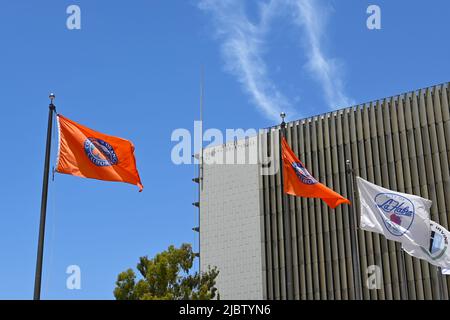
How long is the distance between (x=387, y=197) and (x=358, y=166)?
30242mm

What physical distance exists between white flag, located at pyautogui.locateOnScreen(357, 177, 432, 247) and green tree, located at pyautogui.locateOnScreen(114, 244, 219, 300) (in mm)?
14658

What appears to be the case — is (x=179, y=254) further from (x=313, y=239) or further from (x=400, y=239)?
(x=313, y=239)

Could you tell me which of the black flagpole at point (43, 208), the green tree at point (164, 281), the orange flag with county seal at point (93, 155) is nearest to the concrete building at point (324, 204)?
the green tree at point (164, 281)

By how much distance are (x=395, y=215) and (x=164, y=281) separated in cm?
1656

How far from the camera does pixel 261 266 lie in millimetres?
62188

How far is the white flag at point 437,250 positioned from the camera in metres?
28.5

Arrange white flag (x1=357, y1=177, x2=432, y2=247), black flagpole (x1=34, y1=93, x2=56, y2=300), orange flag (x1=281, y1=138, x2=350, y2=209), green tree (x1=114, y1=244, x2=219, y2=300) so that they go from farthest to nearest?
green tree (x1=114, y1=244, x2=219, y2=300) < white flag (x1=357, y1=177, x2=432, y2=247) < orange flag (x1=281, y1=138, x2=350, y2=209) < black flagpole (x1=34, y1=93, x2=56, y2=300)

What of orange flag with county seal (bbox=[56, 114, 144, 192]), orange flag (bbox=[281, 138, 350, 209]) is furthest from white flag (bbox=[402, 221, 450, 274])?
orange flag with county seal (bbox=[56, 114, 144, 192])

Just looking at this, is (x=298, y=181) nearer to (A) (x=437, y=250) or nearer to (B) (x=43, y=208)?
(A) (x=437, y=250)

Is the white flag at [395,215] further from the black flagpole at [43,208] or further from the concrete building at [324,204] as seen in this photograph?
the concrete building at [324,204]

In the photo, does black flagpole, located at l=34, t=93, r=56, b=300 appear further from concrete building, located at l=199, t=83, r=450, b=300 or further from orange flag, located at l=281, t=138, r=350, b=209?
concrete building, located at l=199, t=83, r=450, b=300

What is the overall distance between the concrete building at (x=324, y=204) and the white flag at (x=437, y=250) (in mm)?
20192

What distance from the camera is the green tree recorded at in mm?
40500
